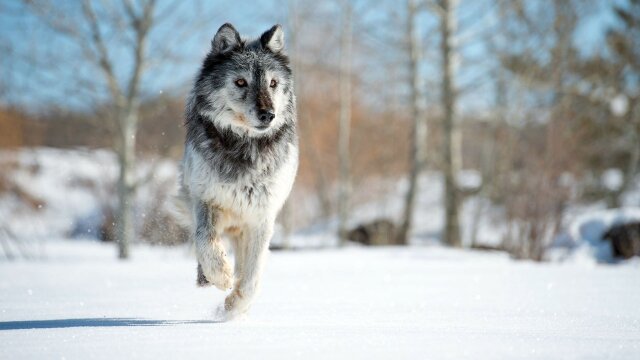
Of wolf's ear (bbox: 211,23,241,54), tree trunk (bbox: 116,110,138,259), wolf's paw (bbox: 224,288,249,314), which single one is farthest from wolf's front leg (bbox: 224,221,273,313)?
tree trunk (bbox: 116,110,138,259)

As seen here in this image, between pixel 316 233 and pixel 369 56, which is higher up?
pixel 369 56

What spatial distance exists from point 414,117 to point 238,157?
9582 millimetres

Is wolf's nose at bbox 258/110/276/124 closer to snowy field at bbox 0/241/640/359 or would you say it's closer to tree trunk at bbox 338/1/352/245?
snowy field at bbox 0/241/640/359

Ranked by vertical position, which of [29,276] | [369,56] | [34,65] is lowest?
[29,276]

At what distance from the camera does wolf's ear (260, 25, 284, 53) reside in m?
3.84

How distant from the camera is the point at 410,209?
42.2 feet

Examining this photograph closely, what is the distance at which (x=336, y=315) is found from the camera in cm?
334

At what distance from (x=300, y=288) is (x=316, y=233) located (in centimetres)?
1200

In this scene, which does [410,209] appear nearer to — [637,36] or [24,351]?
[24,351]

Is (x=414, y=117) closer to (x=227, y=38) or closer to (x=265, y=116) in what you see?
(x=227, y=38)

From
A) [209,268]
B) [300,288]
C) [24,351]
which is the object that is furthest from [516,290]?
[24,351]

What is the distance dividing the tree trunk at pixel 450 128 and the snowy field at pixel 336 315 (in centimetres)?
515

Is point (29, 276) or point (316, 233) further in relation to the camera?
point (316, 233)

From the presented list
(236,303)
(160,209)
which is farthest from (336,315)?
(160,209)
